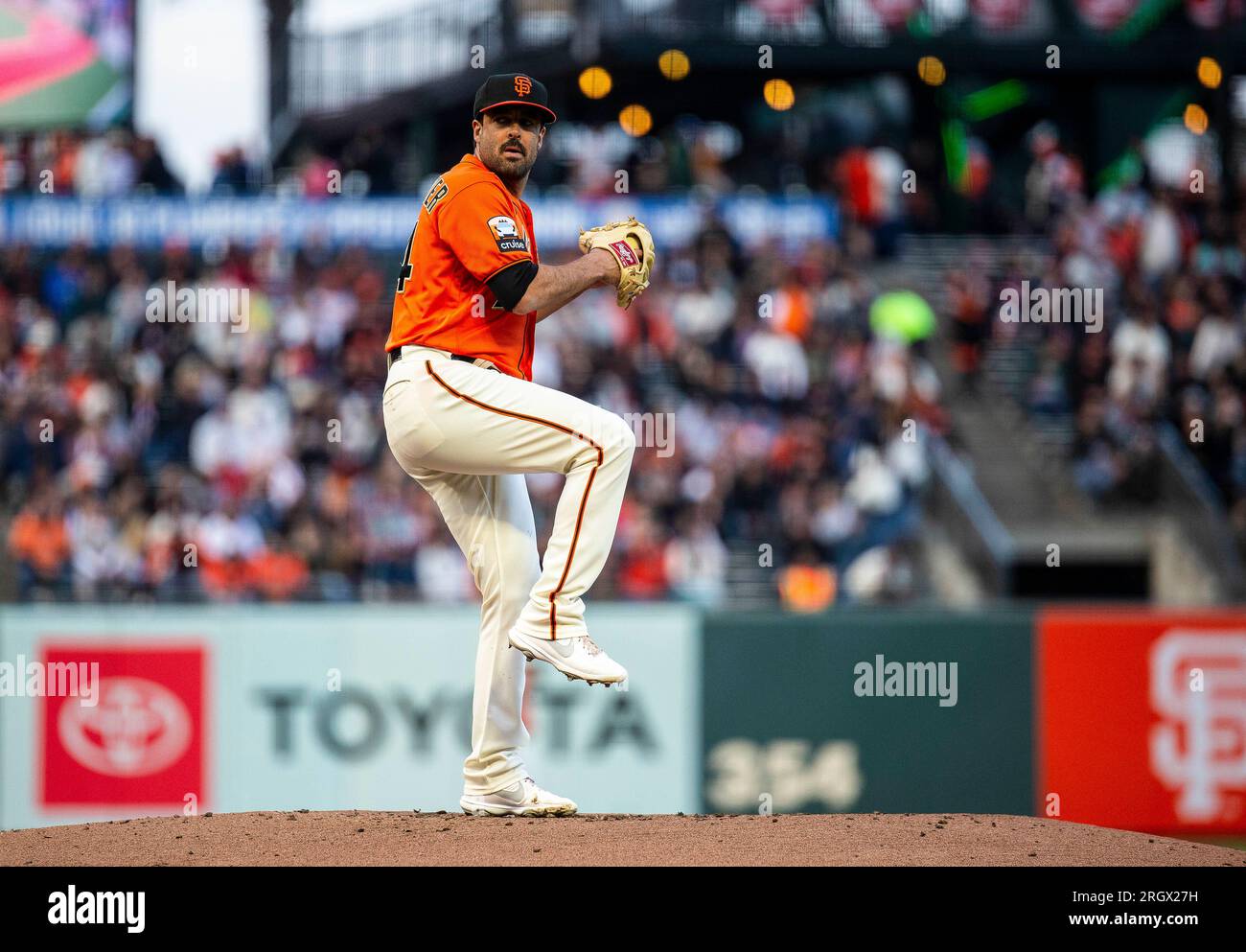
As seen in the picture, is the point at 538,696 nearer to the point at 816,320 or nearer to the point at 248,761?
the point at 248,761

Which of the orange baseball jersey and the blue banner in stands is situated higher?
the blue banner in stands

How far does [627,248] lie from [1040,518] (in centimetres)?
1003

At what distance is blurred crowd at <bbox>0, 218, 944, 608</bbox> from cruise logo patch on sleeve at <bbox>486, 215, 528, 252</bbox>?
248 inches

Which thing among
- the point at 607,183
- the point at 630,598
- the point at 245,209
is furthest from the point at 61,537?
the point at 607,183

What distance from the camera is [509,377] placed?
6.43 metres

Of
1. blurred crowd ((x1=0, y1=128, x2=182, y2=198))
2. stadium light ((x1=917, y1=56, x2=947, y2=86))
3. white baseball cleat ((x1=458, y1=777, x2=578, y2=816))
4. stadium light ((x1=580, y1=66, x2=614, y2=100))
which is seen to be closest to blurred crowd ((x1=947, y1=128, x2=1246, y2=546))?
stadium light ((x1=917, y1=56, x2=947, y2=86))

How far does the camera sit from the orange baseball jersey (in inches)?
245

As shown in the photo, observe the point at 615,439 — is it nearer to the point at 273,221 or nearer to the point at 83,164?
the point at 273,221

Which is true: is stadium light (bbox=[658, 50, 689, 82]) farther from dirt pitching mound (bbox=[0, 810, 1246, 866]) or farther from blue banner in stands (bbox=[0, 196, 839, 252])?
dirt pitching mound (bbox=[0, 810, 1246, 866])

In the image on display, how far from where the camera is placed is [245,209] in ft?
62.3

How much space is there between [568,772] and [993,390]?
A: 791 cm

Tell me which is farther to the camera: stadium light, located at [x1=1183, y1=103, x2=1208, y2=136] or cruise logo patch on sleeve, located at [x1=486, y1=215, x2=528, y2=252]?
stadium light, located at [x1=1183, y1=103, x2=1208, y2=136]

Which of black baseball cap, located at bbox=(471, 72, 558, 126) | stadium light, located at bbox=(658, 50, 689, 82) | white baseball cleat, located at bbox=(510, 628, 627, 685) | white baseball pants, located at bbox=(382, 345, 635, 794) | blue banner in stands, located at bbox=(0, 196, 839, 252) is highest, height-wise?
stadium light, located at bbox=(658, 50, 689, 82)

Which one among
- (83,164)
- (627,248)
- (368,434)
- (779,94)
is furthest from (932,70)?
(627,248)
